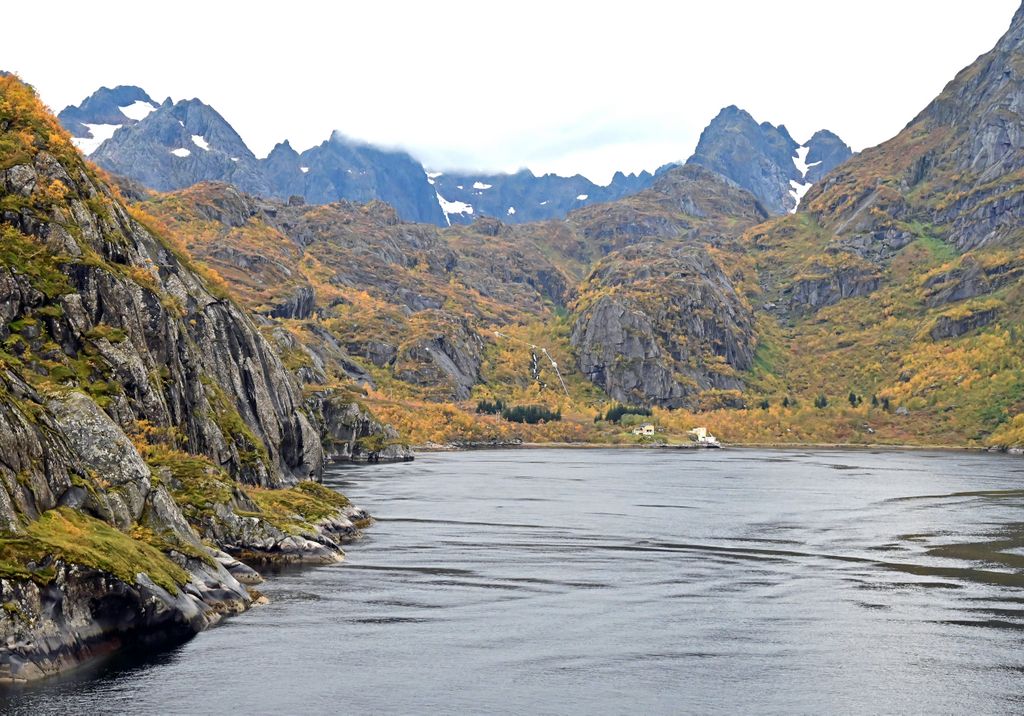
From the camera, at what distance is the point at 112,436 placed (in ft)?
224

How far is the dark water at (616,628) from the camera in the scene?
51781 millimetres

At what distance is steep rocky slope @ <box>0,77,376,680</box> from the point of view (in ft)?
176

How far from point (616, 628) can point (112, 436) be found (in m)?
36.8

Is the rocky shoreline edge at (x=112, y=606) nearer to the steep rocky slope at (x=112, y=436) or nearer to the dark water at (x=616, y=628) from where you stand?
the steep rocky slope at (x=112, y=436)

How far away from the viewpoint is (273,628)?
211 ft

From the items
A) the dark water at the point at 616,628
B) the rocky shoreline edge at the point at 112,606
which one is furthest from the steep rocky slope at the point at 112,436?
the dark water at the point at 616,628

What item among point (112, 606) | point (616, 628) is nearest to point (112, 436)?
point (112, 606)

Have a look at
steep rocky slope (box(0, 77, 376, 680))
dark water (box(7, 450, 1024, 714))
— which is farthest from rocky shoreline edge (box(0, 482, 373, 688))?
dark water (box(7, 450, 1024, 714))

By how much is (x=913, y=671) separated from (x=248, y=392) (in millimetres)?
93951

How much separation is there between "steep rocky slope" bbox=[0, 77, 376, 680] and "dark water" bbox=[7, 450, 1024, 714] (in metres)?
3.49

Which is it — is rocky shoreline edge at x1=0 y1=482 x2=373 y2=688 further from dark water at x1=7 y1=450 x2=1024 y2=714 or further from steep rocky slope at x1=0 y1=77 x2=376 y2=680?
dark water at x1=7 y1=450 x2=1024 y2=714

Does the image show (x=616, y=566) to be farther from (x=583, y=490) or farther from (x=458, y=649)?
(x=583, y=490)

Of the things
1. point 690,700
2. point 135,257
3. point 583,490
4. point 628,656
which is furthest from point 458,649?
point 583,490

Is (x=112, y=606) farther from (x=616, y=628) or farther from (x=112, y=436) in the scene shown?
(x=616, y=628)
